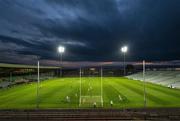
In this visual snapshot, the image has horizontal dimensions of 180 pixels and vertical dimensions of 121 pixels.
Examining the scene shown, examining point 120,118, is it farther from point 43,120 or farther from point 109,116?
point 43,120

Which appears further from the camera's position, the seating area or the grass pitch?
the seating area

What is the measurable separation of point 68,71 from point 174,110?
13204cm

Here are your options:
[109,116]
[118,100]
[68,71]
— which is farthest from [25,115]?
[68,71]

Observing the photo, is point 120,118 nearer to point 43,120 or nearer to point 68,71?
point 43,120

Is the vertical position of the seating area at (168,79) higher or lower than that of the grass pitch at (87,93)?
higher

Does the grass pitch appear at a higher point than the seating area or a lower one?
lower

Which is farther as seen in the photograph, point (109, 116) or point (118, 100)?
point (118, 100)

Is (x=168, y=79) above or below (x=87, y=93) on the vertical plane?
above

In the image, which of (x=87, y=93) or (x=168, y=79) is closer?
(x=87, y=93)

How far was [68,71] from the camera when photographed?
16500 cm

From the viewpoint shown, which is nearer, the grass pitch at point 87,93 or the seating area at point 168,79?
the grass pitch at point 87,93

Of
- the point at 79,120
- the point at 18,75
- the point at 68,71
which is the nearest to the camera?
the point at 79,120

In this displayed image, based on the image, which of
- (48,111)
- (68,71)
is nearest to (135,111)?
(48,111)

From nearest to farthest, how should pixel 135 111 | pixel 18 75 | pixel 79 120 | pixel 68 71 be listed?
pixel 79 120 → pixel 135 111 → pixel 18 75 → pixel 68 71
